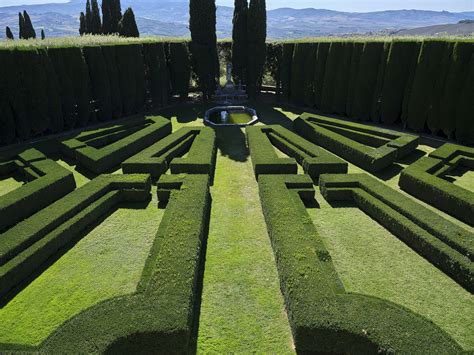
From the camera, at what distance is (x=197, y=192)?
40.0ft

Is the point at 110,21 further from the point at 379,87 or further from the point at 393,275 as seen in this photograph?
the point at 393,275

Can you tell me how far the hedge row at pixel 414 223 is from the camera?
895 centimetres

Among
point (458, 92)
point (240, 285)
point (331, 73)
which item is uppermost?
point (331, 73)

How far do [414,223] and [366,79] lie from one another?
1571cm

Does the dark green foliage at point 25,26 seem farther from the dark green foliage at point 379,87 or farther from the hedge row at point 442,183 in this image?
the hedge row at point 442,183

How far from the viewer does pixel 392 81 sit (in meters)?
21.7

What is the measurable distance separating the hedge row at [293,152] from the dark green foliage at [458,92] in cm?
868

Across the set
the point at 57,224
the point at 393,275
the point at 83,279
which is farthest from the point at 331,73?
the point at 83,279

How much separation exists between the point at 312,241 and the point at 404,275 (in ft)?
9.05

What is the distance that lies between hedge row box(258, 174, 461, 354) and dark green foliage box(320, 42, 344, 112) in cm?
1971

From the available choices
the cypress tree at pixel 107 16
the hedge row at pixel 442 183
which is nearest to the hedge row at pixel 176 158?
the hedge row at pixel 442 183

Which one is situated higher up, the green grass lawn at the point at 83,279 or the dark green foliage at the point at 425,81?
the dark green foliage at the point at 425,81

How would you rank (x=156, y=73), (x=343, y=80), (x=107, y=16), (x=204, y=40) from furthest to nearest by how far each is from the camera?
1. (x=107, y=16)
2. (x=204, y=40)
3. (x=156, y=73)
4. (x=343, y=80)

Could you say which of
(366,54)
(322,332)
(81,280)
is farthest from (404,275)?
(366,54)
